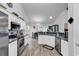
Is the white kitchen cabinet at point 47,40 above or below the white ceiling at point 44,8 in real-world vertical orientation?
below

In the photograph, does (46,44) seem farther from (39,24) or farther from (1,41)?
(39,24)

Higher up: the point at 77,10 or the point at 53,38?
the point at 77,10

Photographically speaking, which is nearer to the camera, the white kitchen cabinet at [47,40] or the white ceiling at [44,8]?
the white kitchen cabinet at [47,40]

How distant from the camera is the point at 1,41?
1.65m

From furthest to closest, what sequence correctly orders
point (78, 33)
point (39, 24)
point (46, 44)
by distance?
point (39, 24) → point (46, 44) → point (78, 33)

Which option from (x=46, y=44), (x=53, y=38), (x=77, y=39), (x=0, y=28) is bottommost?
(x=46, y=44)

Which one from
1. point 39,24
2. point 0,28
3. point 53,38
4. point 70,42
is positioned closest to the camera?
point 0,28

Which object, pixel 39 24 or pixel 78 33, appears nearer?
pixel 78 33

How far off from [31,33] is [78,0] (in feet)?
35.1

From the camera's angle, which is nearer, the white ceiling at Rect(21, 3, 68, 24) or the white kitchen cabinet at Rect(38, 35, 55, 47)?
the white kitchen cabinet at Rect(38, 35, 55, 47)

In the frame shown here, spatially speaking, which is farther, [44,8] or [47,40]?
[44,8]

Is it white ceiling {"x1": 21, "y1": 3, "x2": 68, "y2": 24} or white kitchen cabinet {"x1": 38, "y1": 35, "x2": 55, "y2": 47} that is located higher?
white ceiling {"x1": 21, "y1": 3, "x2": 68, "y2": 24}

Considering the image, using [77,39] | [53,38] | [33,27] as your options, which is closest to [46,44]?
[53,38]

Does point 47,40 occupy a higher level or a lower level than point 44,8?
lower
